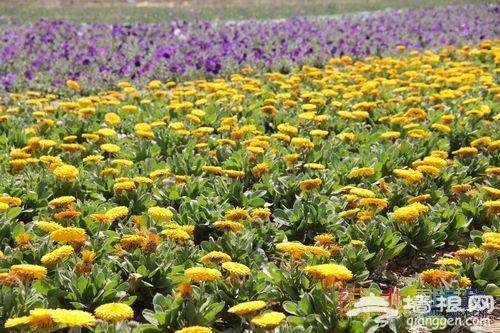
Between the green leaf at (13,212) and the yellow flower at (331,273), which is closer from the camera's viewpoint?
the yellow flower at (331,273)

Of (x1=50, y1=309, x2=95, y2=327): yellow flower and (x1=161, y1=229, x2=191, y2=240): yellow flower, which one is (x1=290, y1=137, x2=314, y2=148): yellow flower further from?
(x1=50, y1=309, x2=95, y2=327): yellow flower

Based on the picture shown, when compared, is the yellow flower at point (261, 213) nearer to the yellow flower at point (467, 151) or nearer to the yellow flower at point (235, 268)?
the yellow flower at point (235, 268)

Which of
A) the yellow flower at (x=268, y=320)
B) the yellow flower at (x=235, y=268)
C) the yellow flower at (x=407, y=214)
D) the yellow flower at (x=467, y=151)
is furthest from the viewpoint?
the yellow flower at (x=467, y=151)

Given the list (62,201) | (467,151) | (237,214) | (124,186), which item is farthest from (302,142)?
(62,201)

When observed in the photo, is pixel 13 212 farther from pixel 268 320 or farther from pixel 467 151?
pixel 467 151

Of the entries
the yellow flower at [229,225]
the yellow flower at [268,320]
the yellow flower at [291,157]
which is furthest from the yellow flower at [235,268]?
the yellow flower at [291,157]

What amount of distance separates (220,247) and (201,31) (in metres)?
12.0

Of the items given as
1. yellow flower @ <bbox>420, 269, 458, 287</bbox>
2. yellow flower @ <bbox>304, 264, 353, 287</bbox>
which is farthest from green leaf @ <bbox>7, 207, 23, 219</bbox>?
yellow flower @ <bbox>420, 269, 458, 287</bbox>

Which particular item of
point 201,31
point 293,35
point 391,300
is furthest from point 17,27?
point 391,300

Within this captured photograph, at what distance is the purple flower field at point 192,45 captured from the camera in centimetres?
1172

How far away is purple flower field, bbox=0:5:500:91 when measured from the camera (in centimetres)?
1172

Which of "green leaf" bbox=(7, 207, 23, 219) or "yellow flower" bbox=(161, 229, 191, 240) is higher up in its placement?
"yellow flower" bbox=(161, 229, 191, 240)

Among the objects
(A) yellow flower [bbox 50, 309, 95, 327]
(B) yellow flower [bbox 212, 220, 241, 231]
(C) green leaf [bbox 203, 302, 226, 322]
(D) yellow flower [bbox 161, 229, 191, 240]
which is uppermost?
(A) yellow flower [bbox 50, 309, 95, 327]

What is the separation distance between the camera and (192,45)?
1373cm
